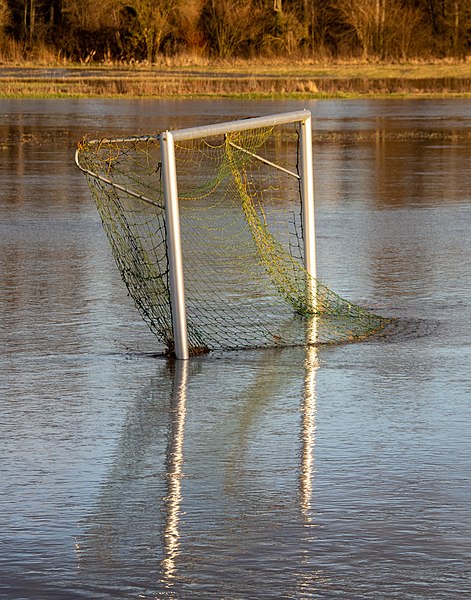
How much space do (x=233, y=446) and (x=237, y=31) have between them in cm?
5894

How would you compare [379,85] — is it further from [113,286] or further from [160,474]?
[160,474]

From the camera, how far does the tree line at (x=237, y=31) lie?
204 feet

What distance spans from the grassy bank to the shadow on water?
1252 inches

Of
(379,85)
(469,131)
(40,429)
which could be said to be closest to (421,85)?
(379,85)

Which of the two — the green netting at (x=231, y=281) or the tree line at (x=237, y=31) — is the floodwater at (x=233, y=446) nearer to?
the green netting at (x=231, y=281)

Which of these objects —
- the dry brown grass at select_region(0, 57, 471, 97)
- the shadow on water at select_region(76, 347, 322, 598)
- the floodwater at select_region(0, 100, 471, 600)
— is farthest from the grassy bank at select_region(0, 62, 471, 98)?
the shadow on water at select_region(76, 347, 322, 598)

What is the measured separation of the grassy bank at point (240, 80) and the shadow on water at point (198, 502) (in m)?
31.8

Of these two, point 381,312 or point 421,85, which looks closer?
point 381,312

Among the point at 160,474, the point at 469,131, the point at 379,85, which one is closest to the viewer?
the point at 160,474

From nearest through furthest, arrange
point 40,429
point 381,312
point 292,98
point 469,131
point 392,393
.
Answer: point 40,429
point 392,393
point 381,312
point 469,131
point 292,98

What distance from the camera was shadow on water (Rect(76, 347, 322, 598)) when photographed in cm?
454

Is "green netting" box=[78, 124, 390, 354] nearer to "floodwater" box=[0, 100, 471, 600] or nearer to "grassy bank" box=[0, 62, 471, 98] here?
"floodwater" box=[0, 100, 471, 600]

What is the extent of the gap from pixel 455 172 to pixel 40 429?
13.5 meters

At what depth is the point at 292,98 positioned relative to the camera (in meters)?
37.8
